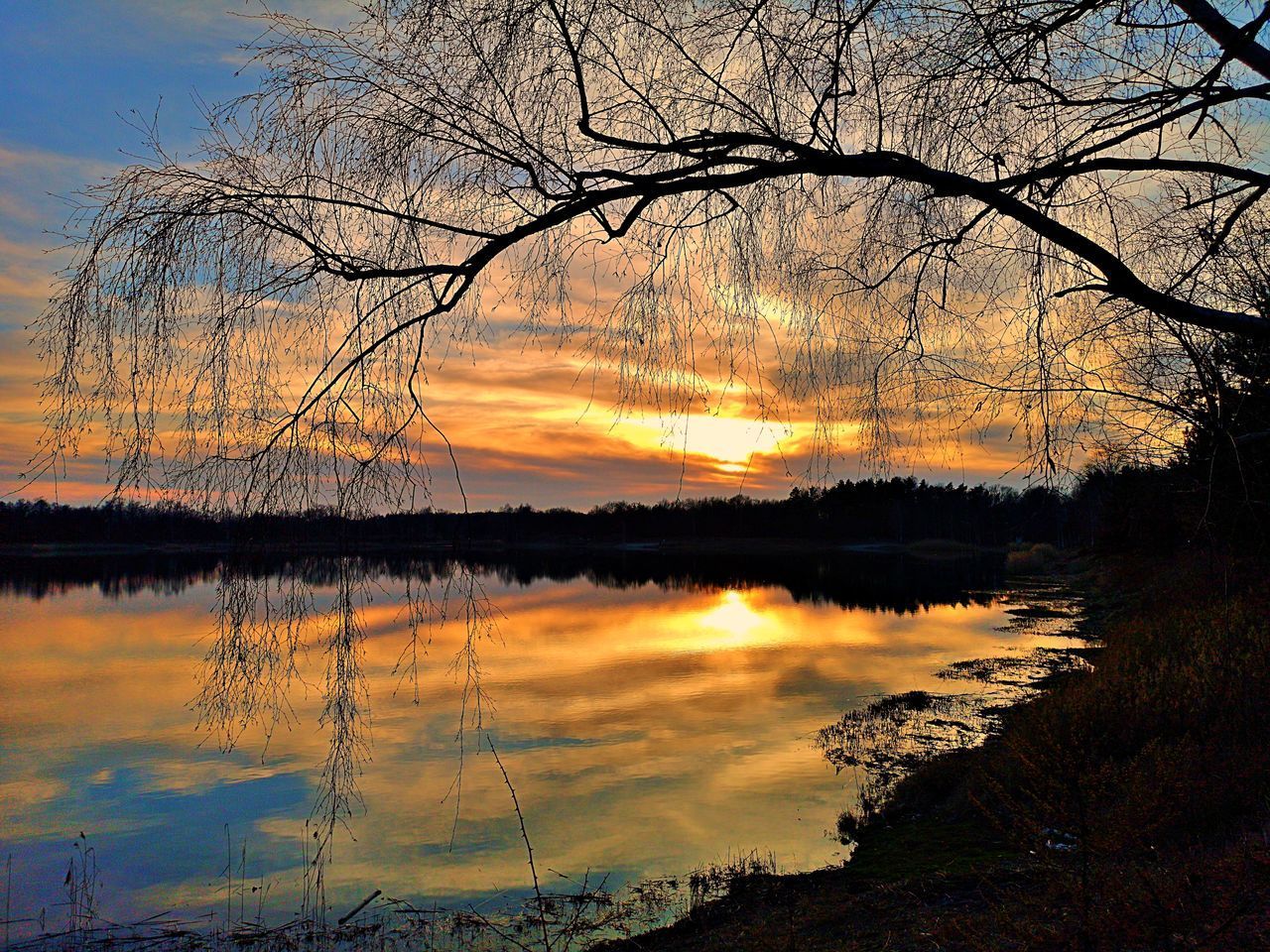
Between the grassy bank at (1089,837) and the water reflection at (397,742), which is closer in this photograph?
the water reflection at (397,742)

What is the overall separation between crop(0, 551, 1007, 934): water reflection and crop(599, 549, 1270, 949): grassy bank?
169 cm

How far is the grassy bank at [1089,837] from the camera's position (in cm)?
448

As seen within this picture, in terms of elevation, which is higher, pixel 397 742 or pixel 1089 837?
pixel 1089 837

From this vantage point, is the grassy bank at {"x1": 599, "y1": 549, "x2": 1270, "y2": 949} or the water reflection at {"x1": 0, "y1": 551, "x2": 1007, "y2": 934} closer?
the water reflection at {"x1": 0, "y1": 551, "x2": 1007, "y2": 934}

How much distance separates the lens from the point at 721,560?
305ft

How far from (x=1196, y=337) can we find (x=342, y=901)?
31.3ft

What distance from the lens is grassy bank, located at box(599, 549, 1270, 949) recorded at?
4484 mm

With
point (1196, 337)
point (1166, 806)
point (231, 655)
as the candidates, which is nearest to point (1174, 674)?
point (1166, 806)

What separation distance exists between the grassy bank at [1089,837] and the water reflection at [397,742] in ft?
5.54

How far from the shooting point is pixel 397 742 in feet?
51.4

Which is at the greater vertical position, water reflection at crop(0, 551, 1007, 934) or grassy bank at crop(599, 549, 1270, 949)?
grassy bank at crop(599, 549, 1270, 949)

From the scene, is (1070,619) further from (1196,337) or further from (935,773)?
(1196,337)

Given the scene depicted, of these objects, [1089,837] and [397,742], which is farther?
[397,742]

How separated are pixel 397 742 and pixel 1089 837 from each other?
42.8 ft
